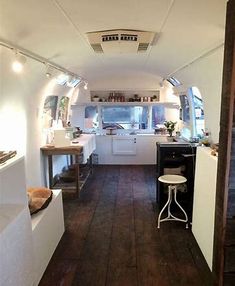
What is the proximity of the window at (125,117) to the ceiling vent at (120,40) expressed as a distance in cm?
410

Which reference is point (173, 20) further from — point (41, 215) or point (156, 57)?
point (41, 215)

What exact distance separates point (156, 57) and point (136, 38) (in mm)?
1418

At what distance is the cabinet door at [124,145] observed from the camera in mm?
7199

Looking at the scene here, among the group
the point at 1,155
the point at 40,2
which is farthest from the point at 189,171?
the point at 40,2

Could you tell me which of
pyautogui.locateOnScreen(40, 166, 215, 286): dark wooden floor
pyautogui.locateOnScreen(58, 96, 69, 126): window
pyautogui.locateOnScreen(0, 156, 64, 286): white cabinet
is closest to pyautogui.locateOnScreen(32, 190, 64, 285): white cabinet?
pyautogui.locateOnScreen(0, 156, 64, 286): white cabinet

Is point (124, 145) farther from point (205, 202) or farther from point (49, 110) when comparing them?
point (205, 202)

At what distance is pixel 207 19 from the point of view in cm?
217

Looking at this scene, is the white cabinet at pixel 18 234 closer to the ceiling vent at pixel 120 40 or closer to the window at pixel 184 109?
the ceiling vent at pixel 120 40

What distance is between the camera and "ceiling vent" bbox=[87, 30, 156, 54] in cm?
267

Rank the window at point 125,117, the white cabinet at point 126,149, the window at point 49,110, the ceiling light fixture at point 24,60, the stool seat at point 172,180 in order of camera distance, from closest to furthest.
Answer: the ceiling light fixture at point 24,60 < the stool seat at point 172,180 < the window at point 49,110 < the white cabinet at point 126,149 < the window at point 125,117

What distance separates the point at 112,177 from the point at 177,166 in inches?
80.9

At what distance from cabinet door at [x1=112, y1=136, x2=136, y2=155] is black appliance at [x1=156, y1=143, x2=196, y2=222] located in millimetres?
2781

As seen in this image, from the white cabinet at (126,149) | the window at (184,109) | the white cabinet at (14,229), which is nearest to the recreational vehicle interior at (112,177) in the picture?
the white cabinet at (14,229)

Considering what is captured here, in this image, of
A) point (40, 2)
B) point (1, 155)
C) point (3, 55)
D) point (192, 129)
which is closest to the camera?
point (40, 2)
